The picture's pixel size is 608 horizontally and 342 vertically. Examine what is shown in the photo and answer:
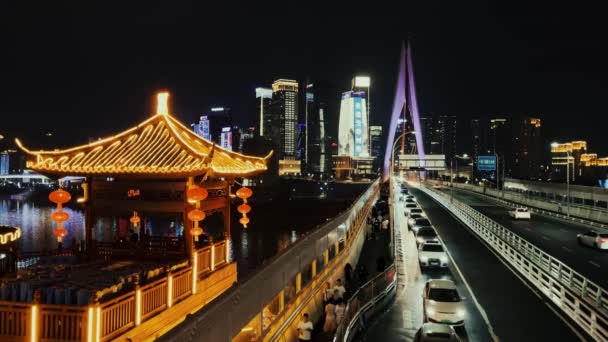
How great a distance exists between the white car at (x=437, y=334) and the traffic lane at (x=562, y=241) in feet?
35.5

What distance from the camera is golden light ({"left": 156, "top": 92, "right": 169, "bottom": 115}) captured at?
55.5 feet

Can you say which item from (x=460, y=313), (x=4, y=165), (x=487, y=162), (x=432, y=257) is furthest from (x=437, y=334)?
(x=4, y=165)

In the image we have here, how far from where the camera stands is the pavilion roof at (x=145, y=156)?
48.4ft

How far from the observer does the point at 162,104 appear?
667 inches

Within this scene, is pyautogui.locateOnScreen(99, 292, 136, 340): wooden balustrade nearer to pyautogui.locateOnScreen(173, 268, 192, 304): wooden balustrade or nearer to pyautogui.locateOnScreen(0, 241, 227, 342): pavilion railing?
pyautogui.locateOnScreen(0, 241, 227, 342): pavilion railing

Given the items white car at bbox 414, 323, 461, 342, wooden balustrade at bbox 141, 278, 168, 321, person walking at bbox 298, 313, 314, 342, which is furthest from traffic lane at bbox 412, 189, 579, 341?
wooden balustrade at bbox 141, 278, 168, 321

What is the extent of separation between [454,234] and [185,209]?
25580mm

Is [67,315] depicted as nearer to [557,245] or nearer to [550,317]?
[550,317]

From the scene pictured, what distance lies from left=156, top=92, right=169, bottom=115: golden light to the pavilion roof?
14cm

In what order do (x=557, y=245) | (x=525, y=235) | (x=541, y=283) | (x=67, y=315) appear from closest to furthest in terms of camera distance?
1. (x=67, y=315)
2. (x=541, y=283)
3. (x=557, y=245)
4. (x=525, y=235)

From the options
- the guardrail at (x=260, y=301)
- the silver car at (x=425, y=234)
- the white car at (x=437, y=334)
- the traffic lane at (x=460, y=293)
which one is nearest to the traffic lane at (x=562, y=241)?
the traffic lane at (x=460, y=293)

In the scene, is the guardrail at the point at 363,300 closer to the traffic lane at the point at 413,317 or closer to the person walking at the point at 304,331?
the traffic lane at the point at 413,317

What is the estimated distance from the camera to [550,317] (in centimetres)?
1589

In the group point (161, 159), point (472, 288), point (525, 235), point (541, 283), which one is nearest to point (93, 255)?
point (161, 159)
